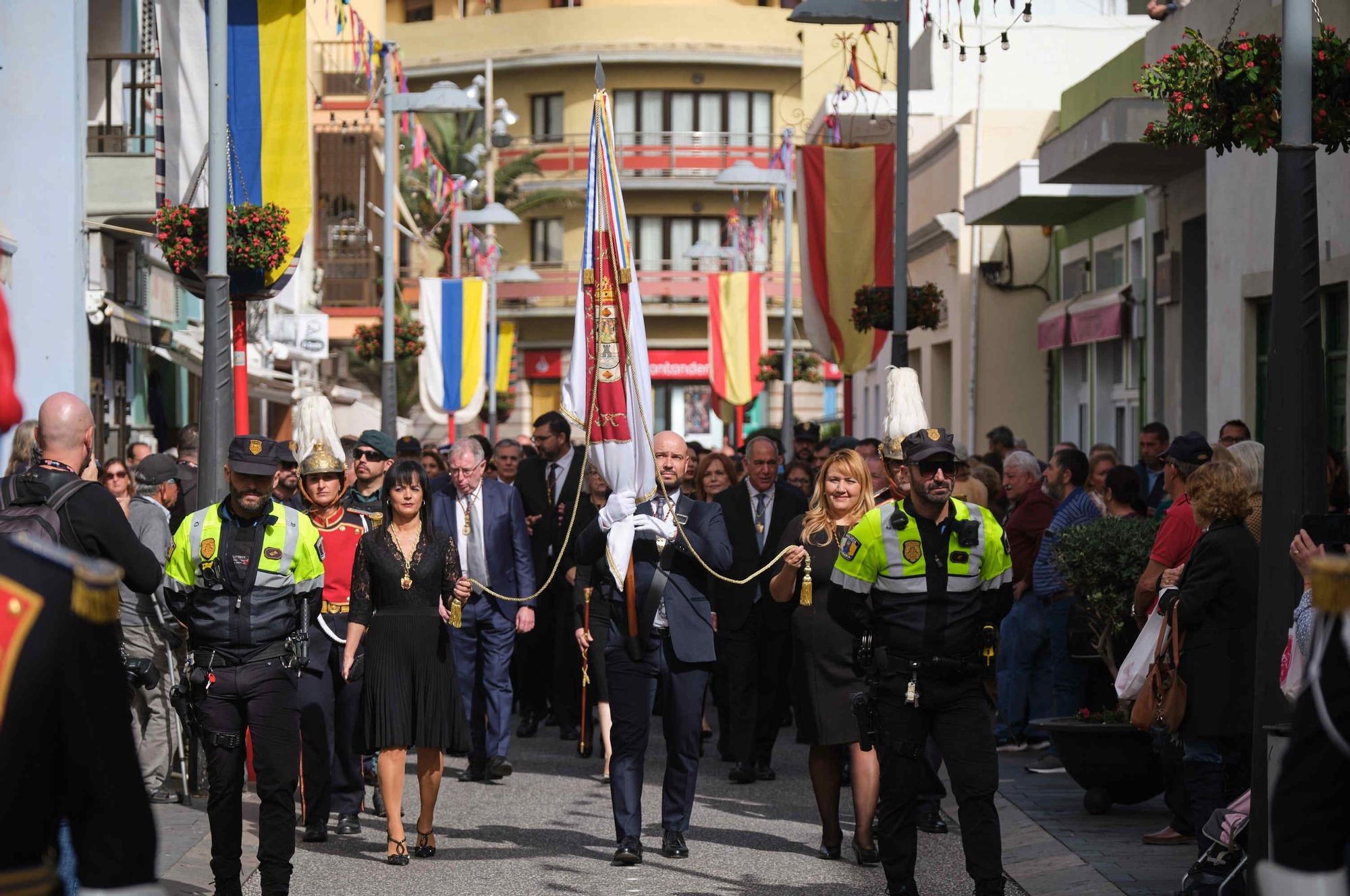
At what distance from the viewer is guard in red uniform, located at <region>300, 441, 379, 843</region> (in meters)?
9.75

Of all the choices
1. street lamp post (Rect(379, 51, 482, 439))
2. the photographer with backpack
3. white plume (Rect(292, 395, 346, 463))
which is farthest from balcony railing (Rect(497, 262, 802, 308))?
the photographer with backpack

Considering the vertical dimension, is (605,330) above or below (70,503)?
above

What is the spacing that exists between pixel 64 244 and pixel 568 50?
38541mm

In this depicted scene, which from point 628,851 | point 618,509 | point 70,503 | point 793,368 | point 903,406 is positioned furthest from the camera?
point 793,368

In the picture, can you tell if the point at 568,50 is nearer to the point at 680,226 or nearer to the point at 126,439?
the point at 680,226

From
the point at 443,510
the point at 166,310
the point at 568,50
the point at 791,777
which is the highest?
the point at 568,50

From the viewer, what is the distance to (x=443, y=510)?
11750mm

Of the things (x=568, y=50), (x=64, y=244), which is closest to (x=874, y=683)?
(x=64, y=244)

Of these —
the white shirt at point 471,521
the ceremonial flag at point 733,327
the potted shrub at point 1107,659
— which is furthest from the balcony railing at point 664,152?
the potted shrub at point 1107,659

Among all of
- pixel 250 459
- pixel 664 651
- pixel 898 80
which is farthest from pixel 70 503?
pixel 898 80

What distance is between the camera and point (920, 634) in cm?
744

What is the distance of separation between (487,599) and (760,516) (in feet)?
5.86

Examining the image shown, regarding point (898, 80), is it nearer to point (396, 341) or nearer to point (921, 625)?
point (921, 625)

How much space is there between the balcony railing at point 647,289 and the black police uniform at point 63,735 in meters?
53.5
